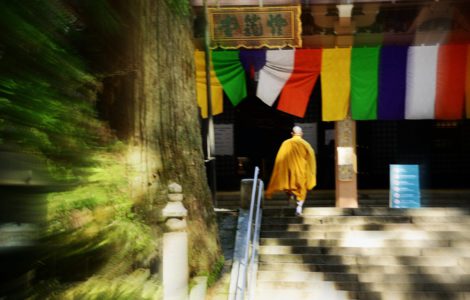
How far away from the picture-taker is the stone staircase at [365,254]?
6211 mm

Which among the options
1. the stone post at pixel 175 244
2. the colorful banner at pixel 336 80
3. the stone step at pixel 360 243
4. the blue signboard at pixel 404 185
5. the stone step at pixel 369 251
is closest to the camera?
Answer: the stone post at pixel 175 244

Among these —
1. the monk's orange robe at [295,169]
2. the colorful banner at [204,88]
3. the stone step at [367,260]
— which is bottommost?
the stone step at [367,260]

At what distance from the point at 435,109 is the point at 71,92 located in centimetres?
969

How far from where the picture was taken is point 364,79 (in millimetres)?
9336

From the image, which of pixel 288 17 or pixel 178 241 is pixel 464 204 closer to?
pixel 288 17

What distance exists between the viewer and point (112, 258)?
1.01 m

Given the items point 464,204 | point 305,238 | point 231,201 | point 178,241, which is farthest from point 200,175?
point 464,204

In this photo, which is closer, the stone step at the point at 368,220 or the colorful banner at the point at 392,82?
the stone step at the point at 368,220

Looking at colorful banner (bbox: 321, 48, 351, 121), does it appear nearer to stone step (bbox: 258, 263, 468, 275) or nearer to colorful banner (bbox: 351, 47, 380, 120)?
colorful banner (bbox: 351, 47, 380, 120)

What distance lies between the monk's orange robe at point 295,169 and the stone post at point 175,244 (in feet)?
13.2

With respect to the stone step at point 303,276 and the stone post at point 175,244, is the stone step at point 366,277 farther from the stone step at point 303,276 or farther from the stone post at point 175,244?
the stone post at point 175,244

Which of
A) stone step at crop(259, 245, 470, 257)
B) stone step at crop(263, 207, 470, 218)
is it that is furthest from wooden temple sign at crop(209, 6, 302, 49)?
stone step at crop(259, 245, 470, 257)

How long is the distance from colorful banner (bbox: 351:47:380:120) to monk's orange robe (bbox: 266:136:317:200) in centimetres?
204

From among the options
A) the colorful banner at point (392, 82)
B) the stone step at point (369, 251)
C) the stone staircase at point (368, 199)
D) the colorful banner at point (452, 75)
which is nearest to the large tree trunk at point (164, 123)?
the stone step at point (369, 251)
